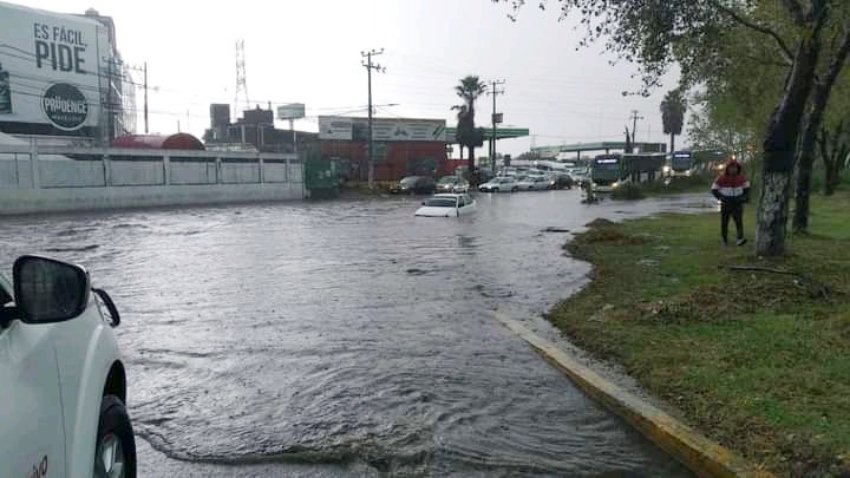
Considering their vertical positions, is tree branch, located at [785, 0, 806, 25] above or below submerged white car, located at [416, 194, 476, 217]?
above

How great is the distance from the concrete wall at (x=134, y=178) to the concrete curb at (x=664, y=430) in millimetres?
32114

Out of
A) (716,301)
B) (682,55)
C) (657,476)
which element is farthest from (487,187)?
(657,476)

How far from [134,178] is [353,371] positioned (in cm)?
3540

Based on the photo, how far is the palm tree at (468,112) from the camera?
72.4m

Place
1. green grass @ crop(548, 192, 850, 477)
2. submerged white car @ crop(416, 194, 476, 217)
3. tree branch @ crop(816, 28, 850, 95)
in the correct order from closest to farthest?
1. green grass @ crop(548, 192, 850, 477)
2. tree branch @ crop(816, 28, 850, 95)
3. submerged white car @ crop(416, 194, 476, 217)

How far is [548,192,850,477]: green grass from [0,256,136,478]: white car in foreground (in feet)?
11.4

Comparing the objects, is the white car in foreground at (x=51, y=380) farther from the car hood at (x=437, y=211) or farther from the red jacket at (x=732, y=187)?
the car hood at (x=437, y=211)

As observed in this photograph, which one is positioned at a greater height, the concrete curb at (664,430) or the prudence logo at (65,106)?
the prudence logo at (65,106)

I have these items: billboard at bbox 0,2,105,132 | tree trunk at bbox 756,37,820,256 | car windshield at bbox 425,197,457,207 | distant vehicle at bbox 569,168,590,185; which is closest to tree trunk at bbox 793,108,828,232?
tree trunk at bbox 756,37,820,256

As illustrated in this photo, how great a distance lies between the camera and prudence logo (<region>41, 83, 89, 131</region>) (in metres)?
53.4

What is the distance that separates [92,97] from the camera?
5700 cm

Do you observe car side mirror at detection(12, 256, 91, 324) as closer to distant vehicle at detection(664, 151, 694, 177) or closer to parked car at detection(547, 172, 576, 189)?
parked car at detection(547, 172, 576, 189)

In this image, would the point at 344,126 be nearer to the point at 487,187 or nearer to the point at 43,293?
the point at 487,187

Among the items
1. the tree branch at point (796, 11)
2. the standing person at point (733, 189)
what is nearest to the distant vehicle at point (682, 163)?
the standing person at point (733, 189)
